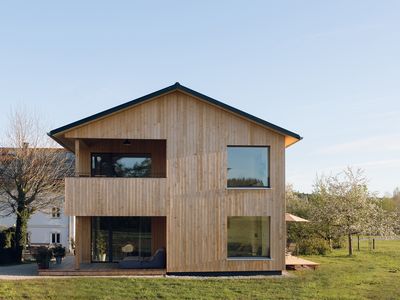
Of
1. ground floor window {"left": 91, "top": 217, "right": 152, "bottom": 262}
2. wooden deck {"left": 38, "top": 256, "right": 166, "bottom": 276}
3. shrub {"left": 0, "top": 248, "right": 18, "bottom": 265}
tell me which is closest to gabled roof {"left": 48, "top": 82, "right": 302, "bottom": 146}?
ground floor window {"left": 91, "top": 217, "right": 152, "bottom": 262}

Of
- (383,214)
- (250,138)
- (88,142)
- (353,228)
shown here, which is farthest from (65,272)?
(383,214)

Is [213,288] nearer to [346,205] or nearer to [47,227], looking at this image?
[346,205]

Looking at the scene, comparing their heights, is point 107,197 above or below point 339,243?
above

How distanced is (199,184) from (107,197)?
3521mm

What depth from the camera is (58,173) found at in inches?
939

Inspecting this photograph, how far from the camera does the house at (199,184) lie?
16.2m

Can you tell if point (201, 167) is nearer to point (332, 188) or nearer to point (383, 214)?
point (332, 188)

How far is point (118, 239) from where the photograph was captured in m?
18.6

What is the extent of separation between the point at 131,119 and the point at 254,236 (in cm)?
662

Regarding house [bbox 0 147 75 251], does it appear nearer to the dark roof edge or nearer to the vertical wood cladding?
the vertical wood cladding

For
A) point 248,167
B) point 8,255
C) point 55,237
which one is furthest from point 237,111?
point 55,237

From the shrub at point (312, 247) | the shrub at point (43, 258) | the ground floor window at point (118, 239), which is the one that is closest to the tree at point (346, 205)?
the shrub at point (312, 247)

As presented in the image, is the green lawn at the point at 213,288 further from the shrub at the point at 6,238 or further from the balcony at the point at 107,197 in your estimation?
the shrub at the point at 6,238

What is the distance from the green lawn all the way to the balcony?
2519 millimetres
